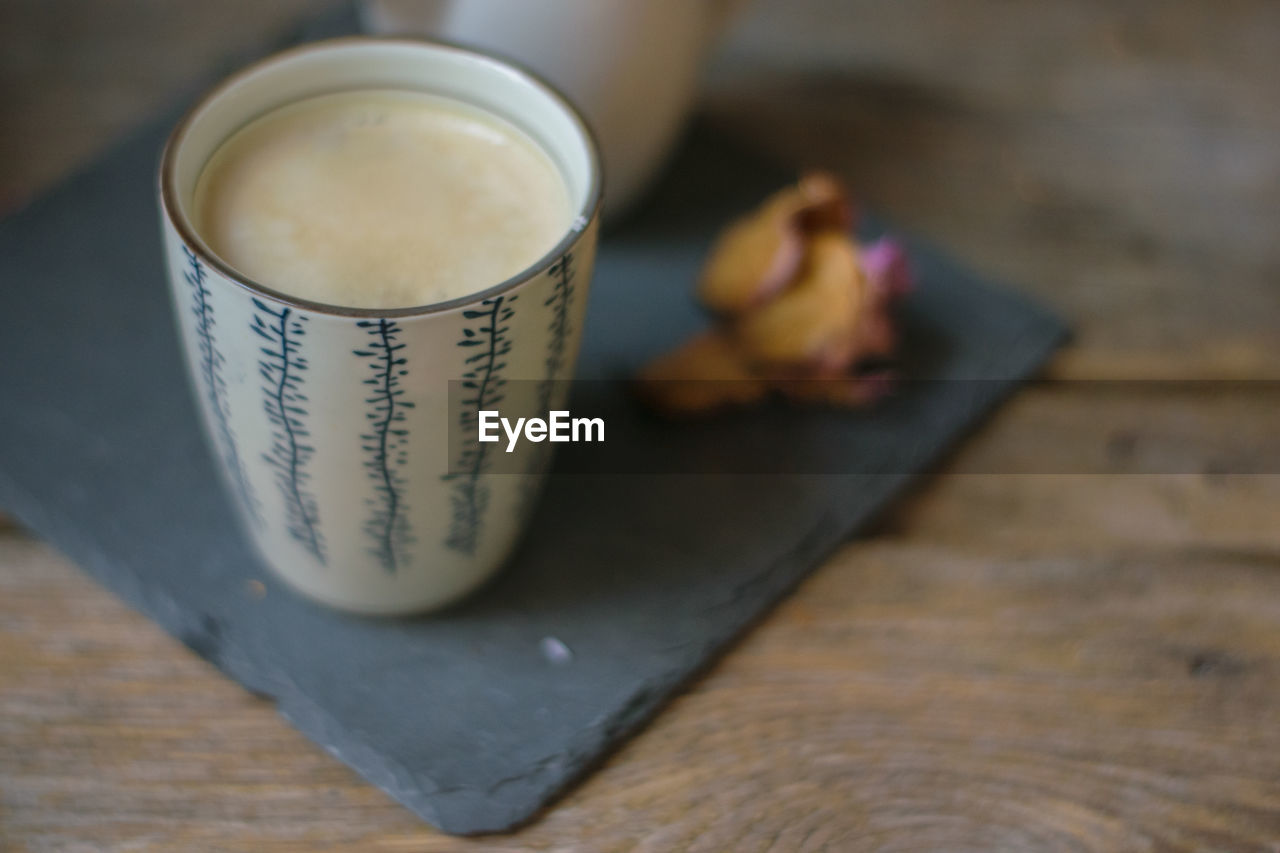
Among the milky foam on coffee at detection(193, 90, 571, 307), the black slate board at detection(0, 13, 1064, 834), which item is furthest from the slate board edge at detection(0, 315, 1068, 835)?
the milky foam on coffee at detection(193, 90, 571, 307)

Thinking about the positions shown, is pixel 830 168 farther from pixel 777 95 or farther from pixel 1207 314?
pixel 1207 314

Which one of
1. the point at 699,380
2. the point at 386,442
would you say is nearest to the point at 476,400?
the point at 386,442

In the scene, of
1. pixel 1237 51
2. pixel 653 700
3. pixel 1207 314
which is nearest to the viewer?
pixel 653 700

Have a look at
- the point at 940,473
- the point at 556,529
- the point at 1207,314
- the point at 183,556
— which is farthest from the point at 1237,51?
the point at 183,556

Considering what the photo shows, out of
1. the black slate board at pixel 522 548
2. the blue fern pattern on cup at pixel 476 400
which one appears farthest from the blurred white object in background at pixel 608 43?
the blue fern pattern on cup at pixel 476 400

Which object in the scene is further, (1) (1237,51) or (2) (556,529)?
(1) (1237,51)

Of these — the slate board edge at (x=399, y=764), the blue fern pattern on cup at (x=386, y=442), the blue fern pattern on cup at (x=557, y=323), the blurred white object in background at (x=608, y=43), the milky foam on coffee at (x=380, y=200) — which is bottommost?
the slate board edge at (x=399, y=764)

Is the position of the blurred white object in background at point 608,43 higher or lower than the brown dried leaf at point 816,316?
higher

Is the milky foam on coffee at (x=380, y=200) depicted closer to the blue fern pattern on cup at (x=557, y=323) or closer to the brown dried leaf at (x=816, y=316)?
the blue fern pattern on cup at (x=557, y=323)
